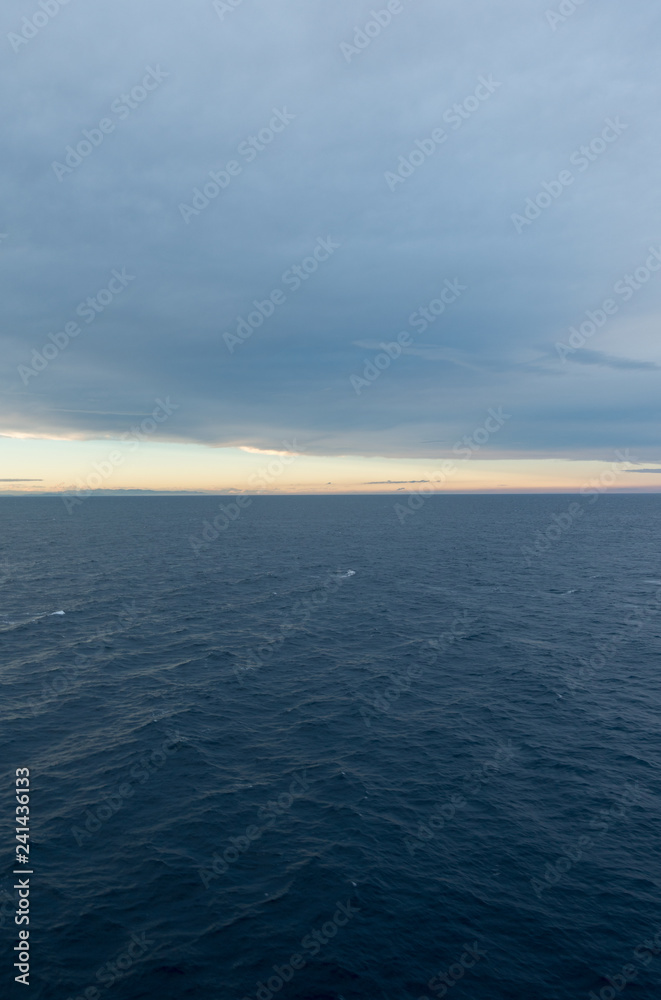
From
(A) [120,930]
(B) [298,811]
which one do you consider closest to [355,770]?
(B) [298,811]

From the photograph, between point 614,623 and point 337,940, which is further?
point 614,623

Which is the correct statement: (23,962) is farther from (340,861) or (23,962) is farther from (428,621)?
(428,621)

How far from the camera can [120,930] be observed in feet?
87.9

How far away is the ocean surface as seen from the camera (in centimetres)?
2566

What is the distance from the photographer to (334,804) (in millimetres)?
36906

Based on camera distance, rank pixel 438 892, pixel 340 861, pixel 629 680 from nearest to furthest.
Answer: pixel 438 892, pixel 340 861, pixel 629 680

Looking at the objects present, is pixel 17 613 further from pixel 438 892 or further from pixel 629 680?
pixel 629 680

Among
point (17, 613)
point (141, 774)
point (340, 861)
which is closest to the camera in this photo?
point (340, 861)

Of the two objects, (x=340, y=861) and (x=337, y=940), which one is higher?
(x=340, y=861)

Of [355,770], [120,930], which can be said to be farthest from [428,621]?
[120,930]

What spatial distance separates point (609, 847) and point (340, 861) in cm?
1695

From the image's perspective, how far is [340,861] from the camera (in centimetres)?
3180

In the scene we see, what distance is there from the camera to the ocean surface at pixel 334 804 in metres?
25.7

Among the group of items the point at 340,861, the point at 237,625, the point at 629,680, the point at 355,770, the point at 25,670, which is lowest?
the point at 340,861
